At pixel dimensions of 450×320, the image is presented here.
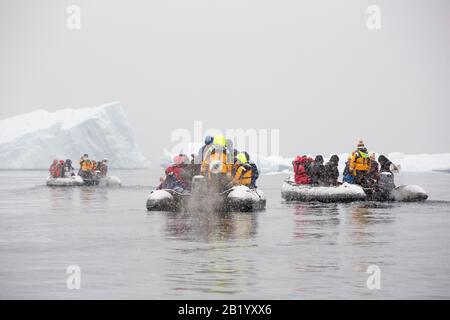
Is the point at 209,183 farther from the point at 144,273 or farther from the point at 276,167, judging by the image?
the point at 276,167

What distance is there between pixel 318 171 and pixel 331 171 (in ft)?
1.88

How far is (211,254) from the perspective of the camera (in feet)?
48.8

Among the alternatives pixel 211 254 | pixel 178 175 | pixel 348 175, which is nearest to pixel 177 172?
pixel 178 175

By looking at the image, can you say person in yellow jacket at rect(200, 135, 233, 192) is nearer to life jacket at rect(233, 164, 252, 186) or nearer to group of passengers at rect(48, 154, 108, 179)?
life jacket at rect(233, 164, 252, 186)

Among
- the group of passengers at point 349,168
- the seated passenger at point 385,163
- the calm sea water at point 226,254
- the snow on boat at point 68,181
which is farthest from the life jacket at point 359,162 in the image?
the snow on boat at point 68,181

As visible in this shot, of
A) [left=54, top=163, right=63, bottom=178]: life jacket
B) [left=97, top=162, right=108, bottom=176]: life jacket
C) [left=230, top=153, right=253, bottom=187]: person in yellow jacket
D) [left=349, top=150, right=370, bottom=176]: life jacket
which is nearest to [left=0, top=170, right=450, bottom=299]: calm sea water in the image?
[left=230, top=153, right=253, bottom=187]: person in yellow jacket

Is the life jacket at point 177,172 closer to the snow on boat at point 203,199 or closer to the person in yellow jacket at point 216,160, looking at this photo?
the snow on boat at point 203,199

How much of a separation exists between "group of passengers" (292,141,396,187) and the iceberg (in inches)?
3700

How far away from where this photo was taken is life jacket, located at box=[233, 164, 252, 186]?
25672 mm

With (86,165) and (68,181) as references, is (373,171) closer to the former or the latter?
(86,165)

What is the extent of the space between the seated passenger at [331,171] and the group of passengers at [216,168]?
4.92 metres

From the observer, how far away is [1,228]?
2116 centimetres

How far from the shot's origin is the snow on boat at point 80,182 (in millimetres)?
50531

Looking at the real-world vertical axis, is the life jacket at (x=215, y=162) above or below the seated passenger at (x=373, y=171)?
above
